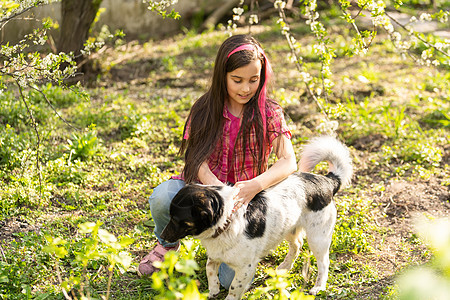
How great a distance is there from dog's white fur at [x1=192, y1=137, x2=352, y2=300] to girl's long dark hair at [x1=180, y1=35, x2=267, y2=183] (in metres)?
0.35

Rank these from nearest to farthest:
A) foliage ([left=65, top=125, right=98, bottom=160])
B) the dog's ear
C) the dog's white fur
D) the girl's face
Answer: the dog's ear
the dog's white fur
the girl's face
foliage ([left=65, top=125, right=98, bottom=160])

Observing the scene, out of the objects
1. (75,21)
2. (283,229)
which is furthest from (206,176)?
(75,21)

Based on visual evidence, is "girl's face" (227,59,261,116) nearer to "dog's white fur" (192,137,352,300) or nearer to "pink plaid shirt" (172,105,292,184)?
"pink plaid shirt" (172,105,292,184)

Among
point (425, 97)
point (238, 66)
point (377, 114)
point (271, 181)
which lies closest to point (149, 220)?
point (271, 181)

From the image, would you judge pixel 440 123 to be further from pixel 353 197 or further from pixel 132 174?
pixel 132 174

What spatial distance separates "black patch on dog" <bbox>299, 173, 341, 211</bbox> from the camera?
2857mm

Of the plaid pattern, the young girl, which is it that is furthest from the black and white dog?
the plaid pattern

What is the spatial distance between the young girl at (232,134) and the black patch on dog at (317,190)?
0.40 ft

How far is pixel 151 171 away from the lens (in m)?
4.40

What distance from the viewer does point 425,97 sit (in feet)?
20.0

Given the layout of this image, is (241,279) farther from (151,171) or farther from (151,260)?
(151,171)

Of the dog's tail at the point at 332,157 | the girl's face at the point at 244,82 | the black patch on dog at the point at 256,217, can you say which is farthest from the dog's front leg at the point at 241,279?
the girl's face at the point at 244,82

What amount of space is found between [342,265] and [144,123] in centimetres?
261

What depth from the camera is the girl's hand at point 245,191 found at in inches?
102
